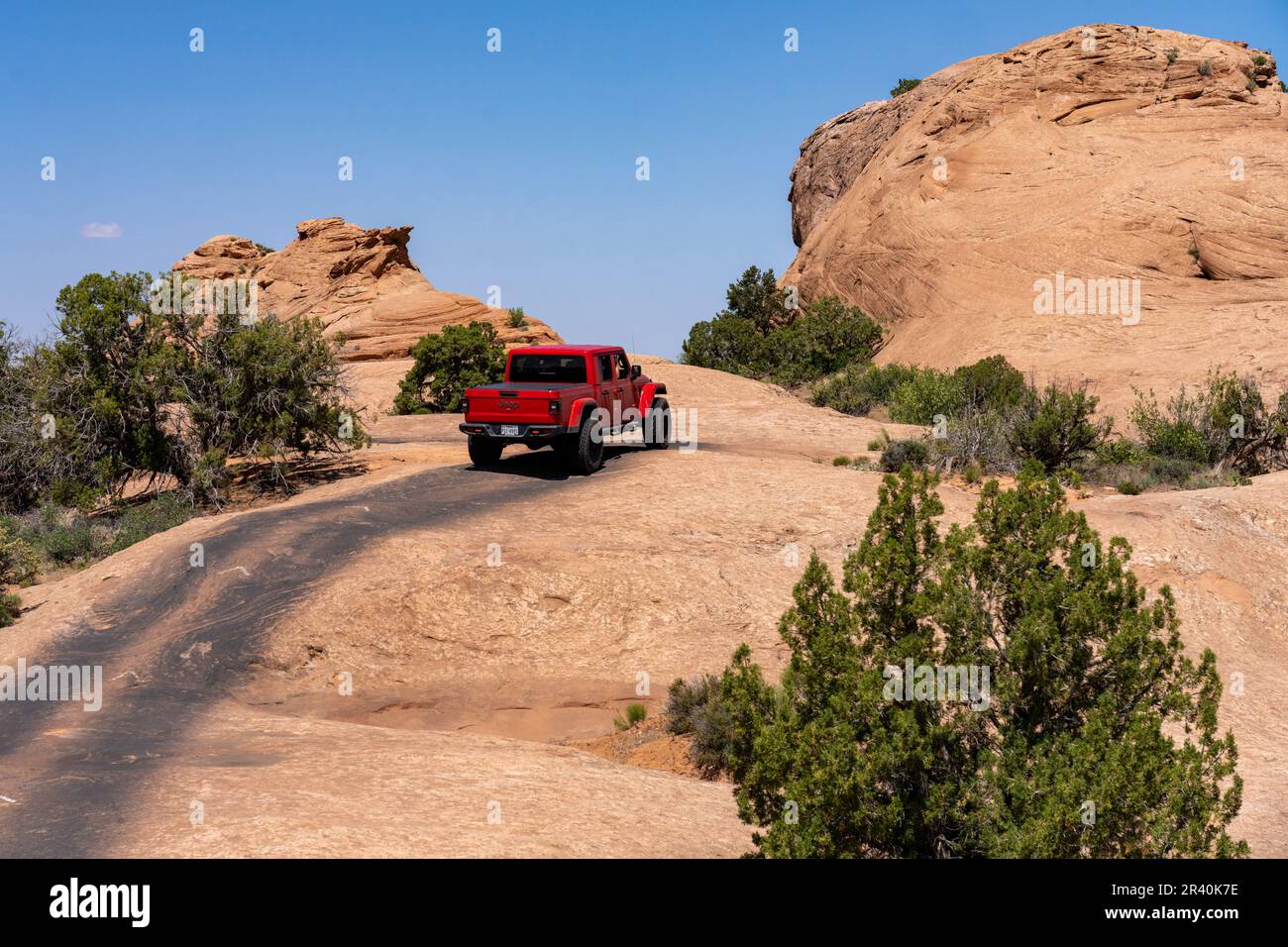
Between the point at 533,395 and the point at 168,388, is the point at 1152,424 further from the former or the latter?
the point at 168,388

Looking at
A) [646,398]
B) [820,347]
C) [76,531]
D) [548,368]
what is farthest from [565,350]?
[820,347]

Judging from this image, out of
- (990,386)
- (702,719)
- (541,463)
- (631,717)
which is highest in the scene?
(990,386)

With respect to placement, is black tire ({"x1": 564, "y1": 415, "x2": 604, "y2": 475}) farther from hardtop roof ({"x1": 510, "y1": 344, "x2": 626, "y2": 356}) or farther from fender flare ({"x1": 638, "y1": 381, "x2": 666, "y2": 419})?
fender flare ({"x1": 638, "y1": 381, "x2": 666, "y2": 419})

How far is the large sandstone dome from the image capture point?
116ft

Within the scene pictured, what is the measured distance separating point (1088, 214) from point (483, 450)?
2979cm

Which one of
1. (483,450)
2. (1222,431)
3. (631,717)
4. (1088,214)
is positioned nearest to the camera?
(631,717)

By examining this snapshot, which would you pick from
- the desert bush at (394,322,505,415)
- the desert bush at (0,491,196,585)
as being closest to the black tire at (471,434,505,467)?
the desert bush at (0,491,196,585)

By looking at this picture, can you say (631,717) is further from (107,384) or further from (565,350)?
(107,384)

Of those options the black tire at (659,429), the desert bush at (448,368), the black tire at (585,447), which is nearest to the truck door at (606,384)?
the black tire at (585,447)

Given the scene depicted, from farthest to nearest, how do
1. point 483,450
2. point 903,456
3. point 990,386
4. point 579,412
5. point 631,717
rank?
1. point 990,386
2. point 903,456
3. point 483,450
4. point 579,412
5. point 631,717

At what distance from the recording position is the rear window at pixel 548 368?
61.3 ft

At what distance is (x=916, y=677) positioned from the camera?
7.04 meters

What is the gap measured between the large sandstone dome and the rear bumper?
21.0 meters

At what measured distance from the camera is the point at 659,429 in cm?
2148
